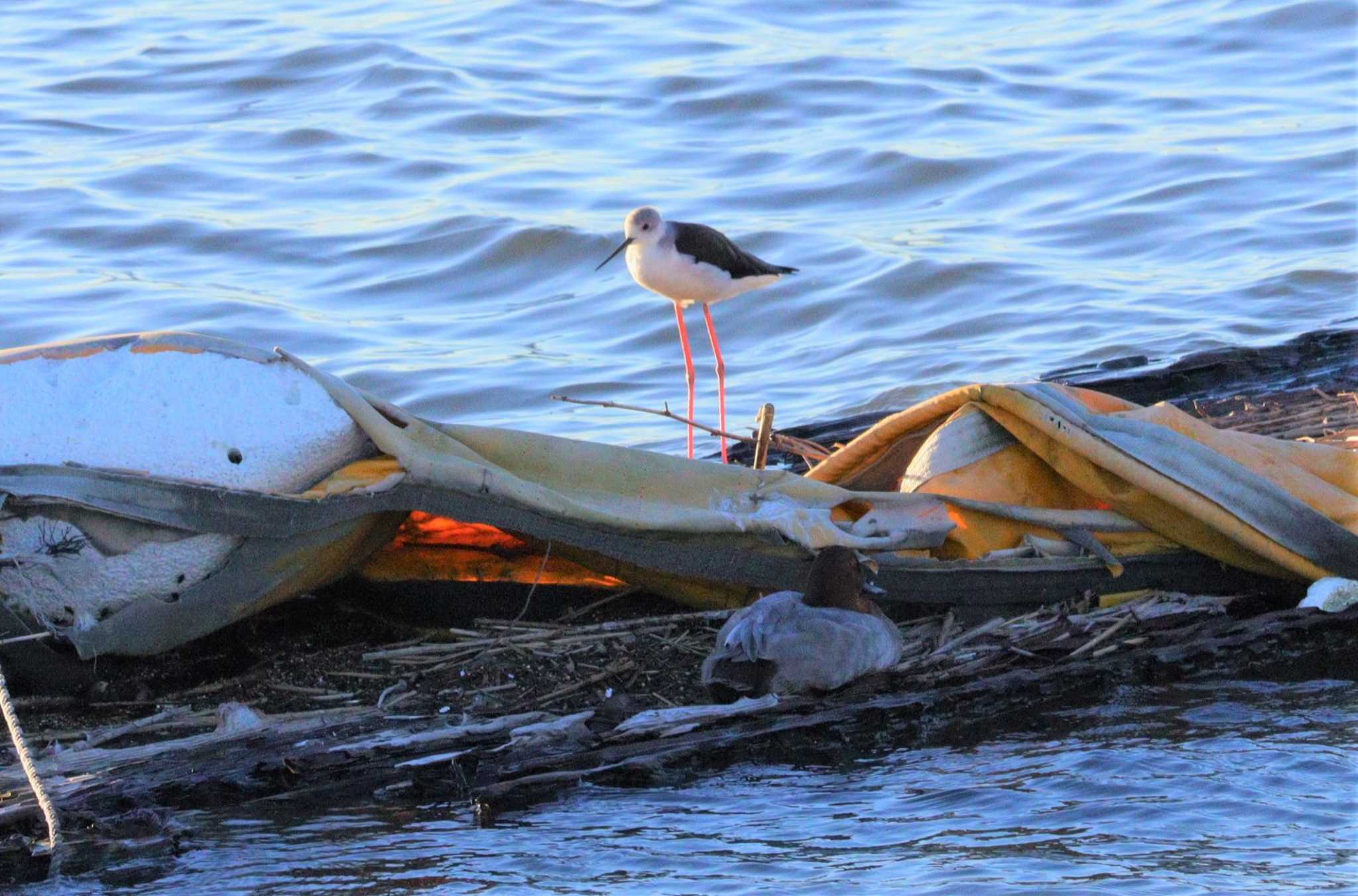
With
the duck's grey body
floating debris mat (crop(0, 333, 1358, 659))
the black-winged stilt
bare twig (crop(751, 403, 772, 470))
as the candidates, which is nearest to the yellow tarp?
floating debris mat (crop(0, 333, 1358, 659))

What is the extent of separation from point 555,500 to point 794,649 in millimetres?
954

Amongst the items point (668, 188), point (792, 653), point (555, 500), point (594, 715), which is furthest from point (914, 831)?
point (668, 188)

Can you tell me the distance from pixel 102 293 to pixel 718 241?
19.8 ft

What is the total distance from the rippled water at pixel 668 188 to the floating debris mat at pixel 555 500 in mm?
4672

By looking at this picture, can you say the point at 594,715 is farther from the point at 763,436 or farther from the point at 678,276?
the point at 678,276

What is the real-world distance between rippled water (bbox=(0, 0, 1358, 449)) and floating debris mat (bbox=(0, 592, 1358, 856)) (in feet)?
16.5

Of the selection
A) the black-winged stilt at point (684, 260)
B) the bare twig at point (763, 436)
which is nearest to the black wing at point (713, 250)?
the black-winged stilt at point (684, 260)

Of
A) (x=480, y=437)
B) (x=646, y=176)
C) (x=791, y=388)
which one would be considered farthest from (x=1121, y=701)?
(x=646, y=176)

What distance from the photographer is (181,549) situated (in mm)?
5641

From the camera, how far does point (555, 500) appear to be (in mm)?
5867

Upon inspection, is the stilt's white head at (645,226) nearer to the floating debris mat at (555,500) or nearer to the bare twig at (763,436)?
the bare twig at (763,436)

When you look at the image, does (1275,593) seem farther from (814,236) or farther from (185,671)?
(814,236)

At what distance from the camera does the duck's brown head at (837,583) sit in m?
5.68

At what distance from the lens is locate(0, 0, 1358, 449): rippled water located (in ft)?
42.1
